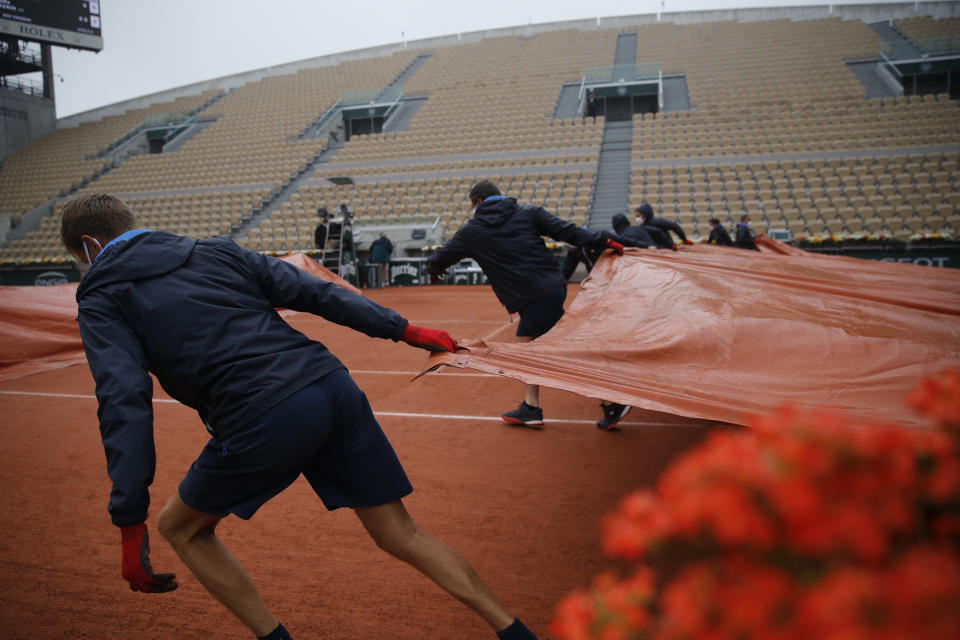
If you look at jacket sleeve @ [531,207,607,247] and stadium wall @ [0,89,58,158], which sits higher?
stadium wall @ [0,89,58,158]

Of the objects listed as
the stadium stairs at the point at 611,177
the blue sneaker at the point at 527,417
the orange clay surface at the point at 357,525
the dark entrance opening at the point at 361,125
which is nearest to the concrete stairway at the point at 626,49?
the stadium stairs at the point at 611,177

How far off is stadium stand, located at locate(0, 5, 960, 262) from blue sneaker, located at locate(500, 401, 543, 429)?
11.8 meters

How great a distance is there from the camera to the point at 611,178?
1956 cm

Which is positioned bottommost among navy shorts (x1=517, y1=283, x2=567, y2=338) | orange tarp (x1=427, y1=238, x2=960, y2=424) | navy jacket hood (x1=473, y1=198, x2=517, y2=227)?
navy shorts (x1=517, y1=283, x2=567, y2=338)

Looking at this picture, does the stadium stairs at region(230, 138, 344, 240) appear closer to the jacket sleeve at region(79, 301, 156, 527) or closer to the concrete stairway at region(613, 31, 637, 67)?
the concrete stairway at region(613, 31, 637, 67)

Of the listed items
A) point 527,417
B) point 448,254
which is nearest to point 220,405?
point 448,254

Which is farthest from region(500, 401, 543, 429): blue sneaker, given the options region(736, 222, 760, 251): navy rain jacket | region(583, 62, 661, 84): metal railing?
region(583, 62, 661, 84): metal railing

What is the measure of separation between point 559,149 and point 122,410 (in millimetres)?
21201

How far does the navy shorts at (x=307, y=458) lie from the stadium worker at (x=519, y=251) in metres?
2.39

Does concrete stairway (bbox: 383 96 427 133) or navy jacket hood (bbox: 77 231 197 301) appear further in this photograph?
concrete stairway (bbox: 383 96 427 133)

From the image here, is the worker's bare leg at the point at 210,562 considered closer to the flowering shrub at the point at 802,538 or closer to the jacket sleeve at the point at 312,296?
the jacket sleeve at the point at 312,296

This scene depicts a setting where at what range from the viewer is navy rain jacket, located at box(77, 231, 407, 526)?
169 centimetres

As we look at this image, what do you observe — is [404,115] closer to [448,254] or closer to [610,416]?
[448,254]

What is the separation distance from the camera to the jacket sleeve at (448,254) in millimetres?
4320
